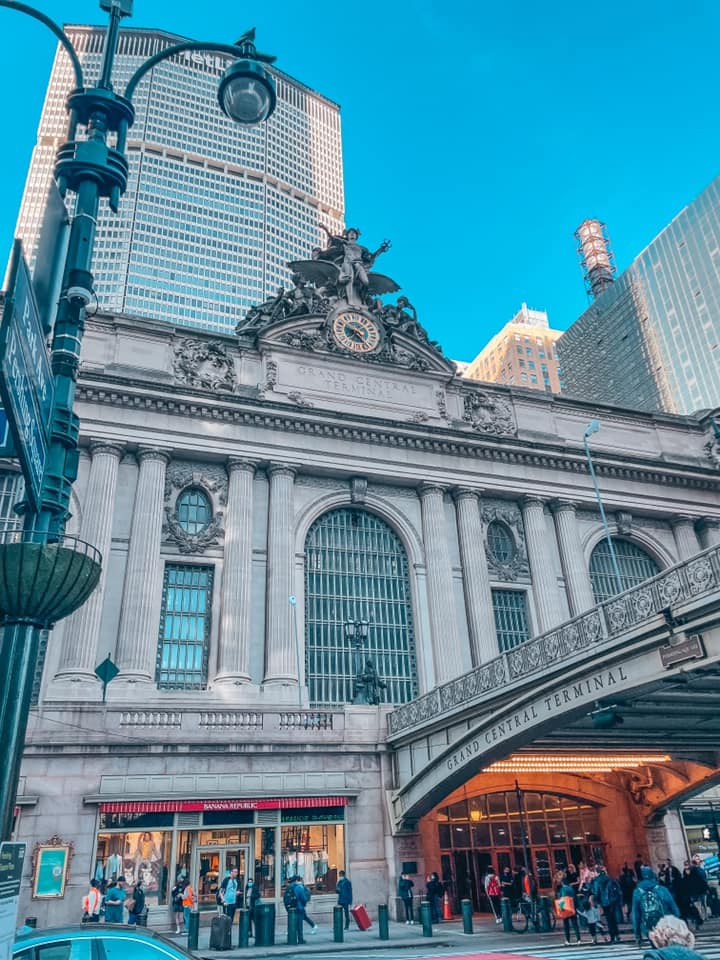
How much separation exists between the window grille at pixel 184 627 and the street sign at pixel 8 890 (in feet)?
75.0

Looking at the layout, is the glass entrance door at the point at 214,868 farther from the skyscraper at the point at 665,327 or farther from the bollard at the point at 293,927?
the skyscraper at the point at 665,327

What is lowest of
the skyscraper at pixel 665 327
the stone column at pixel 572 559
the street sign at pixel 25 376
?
the street sign at pixel 25 376

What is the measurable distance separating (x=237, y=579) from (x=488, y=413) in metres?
15.9

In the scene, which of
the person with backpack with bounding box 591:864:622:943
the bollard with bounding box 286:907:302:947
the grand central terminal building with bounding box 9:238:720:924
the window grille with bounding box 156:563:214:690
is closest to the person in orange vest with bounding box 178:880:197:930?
the grand central terminal building with bounding box 9:238:720:924

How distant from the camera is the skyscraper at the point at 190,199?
11406 cm

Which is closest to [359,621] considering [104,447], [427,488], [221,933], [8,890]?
[427,488]

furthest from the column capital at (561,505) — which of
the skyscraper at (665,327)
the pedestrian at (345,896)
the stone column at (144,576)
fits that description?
the skyscraper at (665,327)

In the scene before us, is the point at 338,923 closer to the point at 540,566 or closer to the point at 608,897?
the point at 608,897

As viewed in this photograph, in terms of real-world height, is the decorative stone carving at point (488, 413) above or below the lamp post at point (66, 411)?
above

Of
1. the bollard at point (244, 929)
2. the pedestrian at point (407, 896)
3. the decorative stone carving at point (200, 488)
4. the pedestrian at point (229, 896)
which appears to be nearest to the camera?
the bollard at point (244, 929)

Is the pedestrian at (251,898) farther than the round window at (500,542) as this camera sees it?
No

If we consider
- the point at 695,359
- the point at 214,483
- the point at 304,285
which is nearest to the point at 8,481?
the point at 214,483

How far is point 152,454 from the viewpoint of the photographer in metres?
29.5

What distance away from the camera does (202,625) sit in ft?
93.8
